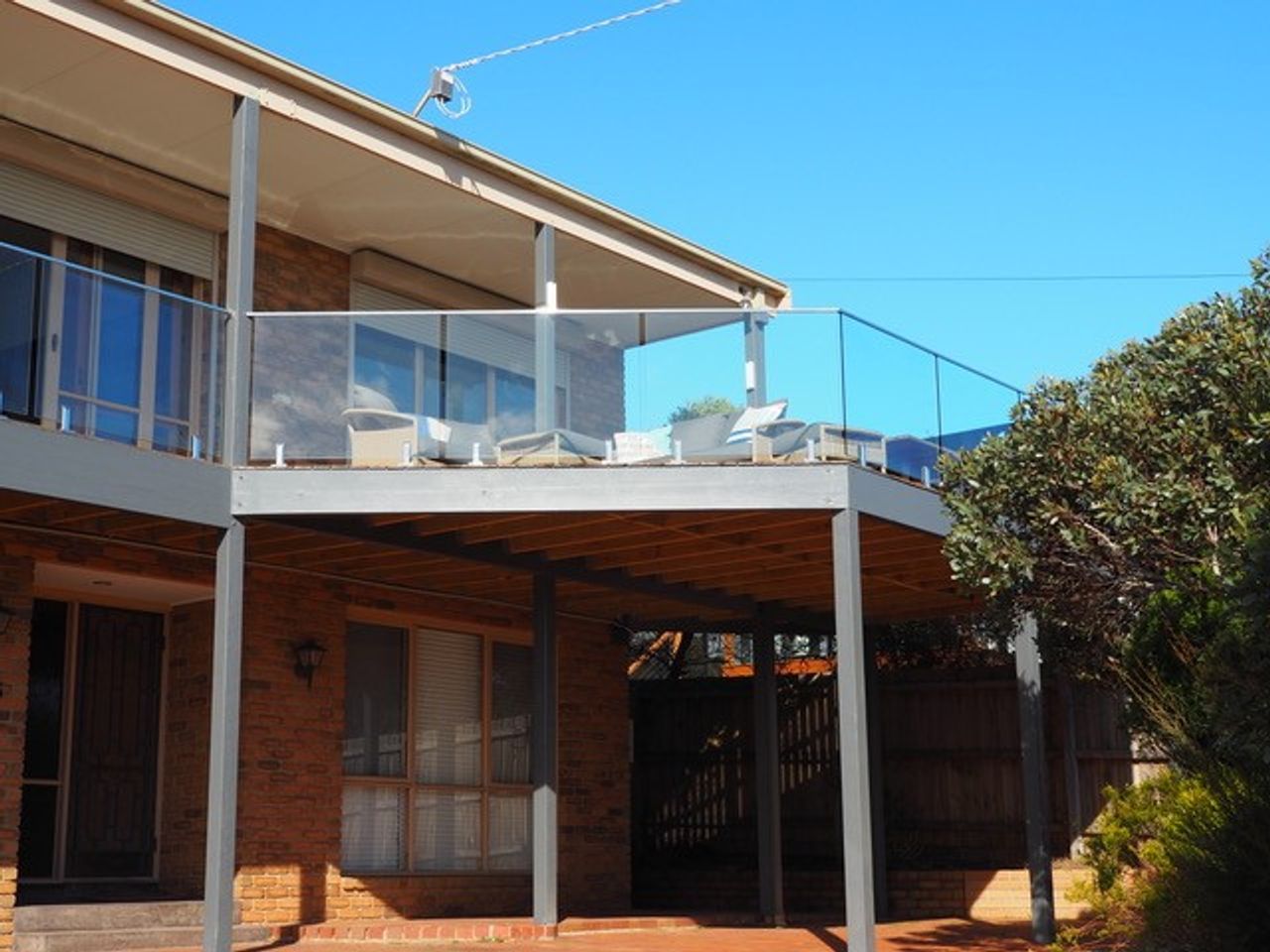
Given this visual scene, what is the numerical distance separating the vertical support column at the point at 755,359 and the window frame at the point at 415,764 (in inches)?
164

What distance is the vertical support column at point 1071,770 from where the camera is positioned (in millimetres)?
15875

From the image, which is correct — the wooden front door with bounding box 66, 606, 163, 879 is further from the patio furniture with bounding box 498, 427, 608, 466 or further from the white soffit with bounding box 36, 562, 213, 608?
the patio furniture with bounding box 498, 427, 608, 466

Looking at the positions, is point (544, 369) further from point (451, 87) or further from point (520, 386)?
point (451, 87)

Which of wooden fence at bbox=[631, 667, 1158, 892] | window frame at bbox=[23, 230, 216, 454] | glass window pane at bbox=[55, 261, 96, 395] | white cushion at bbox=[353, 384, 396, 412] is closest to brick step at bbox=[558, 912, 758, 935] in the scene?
wooden fence at bbox=[631, 667, 1158, 892]

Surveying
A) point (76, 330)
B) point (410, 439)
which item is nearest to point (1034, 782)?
point (410, 439)

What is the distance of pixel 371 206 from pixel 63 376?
12.2ft

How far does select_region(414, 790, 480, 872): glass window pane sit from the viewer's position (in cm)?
1416

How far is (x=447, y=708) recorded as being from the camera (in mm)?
14695

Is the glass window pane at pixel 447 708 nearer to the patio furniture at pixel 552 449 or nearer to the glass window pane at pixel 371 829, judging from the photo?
the glass window pane at pixel 371 829

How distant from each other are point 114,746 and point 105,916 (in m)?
1.79

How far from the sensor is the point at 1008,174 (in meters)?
22.5

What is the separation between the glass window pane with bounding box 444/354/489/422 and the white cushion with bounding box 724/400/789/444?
165 cm

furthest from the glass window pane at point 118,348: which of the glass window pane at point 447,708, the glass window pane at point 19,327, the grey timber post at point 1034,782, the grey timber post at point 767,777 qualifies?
the grey timber post at point 767,777

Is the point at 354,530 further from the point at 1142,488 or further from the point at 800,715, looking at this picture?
the point at 800,715
